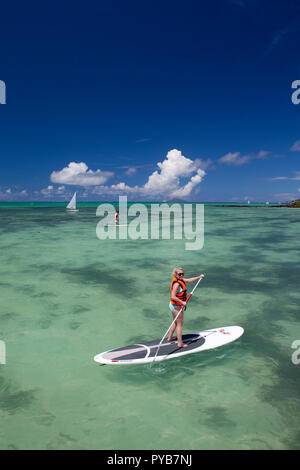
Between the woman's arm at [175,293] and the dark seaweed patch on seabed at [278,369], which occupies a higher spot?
the woman's arm at [175,293]

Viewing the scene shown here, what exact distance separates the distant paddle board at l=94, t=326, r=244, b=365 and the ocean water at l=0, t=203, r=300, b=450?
0.93 feet

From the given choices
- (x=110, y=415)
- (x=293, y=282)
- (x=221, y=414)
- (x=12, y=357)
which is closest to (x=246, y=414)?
(x=221, y=414)

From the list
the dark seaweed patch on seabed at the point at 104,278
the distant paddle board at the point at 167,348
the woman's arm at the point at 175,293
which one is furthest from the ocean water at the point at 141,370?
the woman's arm at the point at 175,293

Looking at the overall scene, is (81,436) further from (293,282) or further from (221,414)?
(293,282)

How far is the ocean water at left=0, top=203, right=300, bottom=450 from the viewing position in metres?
6.89

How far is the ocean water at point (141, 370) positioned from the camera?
6.89 metres

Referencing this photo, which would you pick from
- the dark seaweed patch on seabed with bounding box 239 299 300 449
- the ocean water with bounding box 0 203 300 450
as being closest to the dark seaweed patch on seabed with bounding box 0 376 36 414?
the ocean water with bounding box 0 203 300 450

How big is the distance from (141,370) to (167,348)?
1.23 meters

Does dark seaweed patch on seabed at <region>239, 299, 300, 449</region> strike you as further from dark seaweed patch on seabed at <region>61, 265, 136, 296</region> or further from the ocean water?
dark seaweed patch on seabed at <region>61, 265, 136, 296</region>

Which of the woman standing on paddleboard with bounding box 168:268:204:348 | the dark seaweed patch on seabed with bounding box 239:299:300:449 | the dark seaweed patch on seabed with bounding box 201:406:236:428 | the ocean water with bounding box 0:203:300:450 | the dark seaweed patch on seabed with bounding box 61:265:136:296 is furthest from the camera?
the dark seaweed patch on seabed with bounding box 61:265:136:296

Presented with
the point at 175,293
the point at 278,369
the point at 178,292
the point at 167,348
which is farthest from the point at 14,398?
the point at 278,369

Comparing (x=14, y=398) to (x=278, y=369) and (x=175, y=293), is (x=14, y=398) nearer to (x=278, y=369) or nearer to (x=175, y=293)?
(x=175, y=293)

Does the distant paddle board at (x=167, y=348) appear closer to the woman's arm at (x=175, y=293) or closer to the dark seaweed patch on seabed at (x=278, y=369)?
the dark seaweed patch on seabed at (x=278, y=369)

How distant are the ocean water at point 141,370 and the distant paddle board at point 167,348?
0.28m
